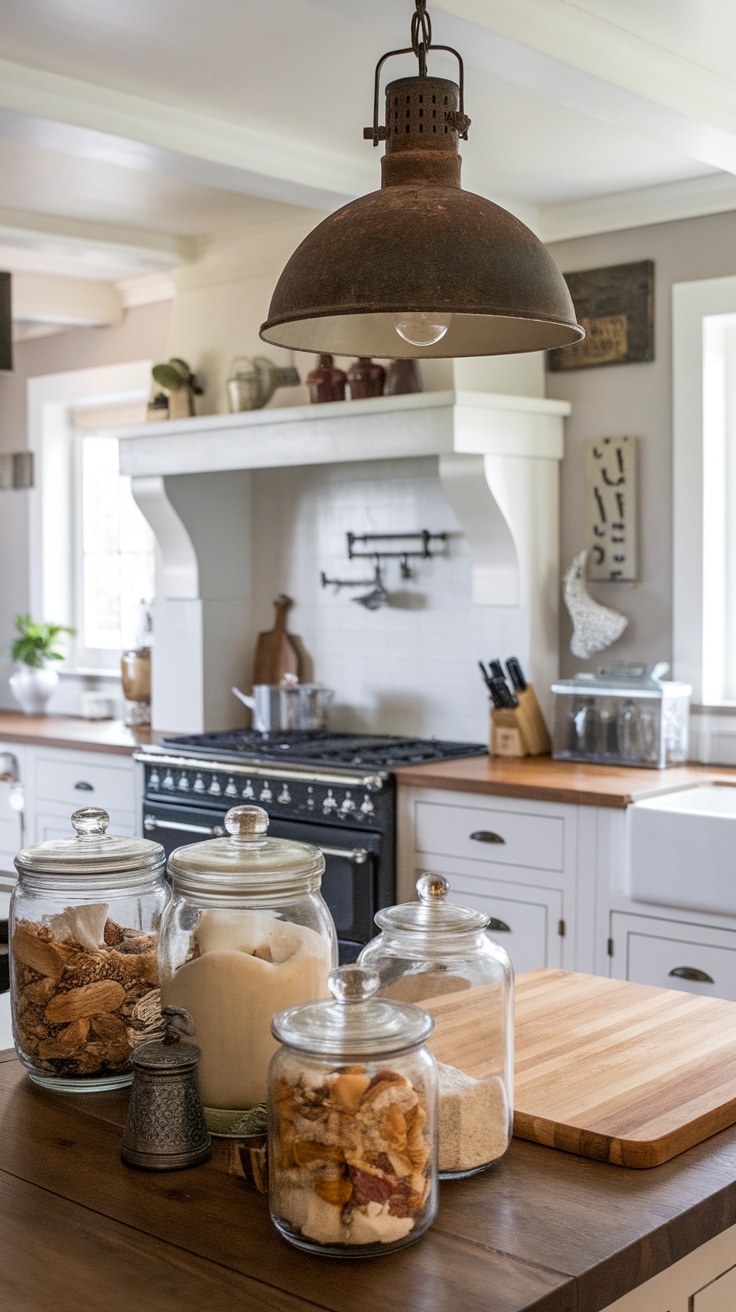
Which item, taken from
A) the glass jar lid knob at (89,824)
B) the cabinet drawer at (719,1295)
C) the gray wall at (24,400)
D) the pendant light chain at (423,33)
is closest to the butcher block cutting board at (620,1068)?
the cabinet drawer at (719,1295)

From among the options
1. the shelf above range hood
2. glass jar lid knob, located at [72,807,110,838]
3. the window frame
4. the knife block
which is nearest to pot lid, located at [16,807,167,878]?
glass jar lid knob, located at [72,807,110,838]

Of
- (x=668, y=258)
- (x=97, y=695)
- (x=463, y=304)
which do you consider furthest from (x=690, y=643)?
(x=463, y=304)

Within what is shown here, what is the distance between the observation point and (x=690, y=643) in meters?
4.29

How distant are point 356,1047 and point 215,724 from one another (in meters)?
4.11

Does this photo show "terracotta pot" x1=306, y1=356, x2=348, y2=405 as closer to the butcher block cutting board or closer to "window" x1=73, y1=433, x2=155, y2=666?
"window" x1=73, y1=433, x2=155, y2=666

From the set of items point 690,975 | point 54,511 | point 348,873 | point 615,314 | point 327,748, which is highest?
point 615,314

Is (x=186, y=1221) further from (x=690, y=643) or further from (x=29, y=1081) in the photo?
(x=690, y=643)

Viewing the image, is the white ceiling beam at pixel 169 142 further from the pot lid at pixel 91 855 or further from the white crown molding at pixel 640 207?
the pot lid at pixel 91 855

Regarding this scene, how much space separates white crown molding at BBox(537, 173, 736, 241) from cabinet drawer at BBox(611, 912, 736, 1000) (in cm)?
213

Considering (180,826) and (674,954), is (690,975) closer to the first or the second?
(674,954)

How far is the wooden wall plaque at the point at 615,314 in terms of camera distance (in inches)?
170

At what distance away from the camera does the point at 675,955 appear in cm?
355

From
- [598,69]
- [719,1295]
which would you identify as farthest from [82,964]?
[598,69]

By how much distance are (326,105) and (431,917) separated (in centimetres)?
276
